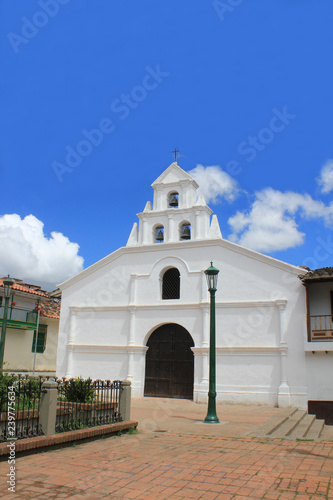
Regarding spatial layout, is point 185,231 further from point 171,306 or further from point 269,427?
point 269,427

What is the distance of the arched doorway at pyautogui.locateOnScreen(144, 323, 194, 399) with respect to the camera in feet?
59.9

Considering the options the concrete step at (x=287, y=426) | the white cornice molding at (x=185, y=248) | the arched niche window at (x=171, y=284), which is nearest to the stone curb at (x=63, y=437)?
the concrete step at (x=287, y=426)

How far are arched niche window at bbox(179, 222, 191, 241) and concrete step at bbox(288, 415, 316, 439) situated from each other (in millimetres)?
9233

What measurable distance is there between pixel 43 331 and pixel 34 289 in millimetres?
3151

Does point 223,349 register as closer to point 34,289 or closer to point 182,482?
point 182,482

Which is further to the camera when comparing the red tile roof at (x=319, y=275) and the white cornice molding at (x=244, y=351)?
the white cornice molding at (x=244, y=351)

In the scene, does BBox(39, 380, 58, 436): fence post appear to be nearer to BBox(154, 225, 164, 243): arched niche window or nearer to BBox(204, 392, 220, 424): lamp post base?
BBox(204, 392, 220, 424): lamp post base

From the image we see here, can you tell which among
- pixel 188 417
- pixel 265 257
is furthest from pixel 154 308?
pixel 188 417

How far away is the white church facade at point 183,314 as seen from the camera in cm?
1683

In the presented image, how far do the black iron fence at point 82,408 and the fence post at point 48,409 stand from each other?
1.38 feet

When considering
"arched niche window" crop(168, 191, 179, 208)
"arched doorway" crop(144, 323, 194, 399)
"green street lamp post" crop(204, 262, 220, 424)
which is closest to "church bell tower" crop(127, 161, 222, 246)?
"arched niche window" crop(168, 191, 179, 208)

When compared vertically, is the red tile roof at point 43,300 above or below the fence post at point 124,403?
above

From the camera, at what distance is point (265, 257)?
57.9ft

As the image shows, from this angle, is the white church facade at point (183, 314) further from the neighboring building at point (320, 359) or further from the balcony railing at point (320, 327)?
the balcony railing at point (320, 327)
